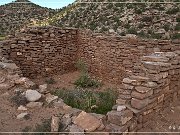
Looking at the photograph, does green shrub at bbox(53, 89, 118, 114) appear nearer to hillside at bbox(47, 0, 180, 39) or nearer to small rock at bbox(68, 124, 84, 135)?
small rock at bbox(68, 124, 84, 135)

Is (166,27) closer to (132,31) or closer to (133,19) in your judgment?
(132,31)

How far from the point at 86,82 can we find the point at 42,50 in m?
1.94

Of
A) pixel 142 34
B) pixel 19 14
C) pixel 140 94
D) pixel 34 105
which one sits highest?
pixel 19 14

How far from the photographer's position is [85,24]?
57.8 ft

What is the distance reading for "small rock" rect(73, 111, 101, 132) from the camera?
470 cm

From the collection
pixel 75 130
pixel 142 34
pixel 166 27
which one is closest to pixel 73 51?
pixel 142 34

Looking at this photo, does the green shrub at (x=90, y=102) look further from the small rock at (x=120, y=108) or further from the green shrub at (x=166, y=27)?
the green shrub at (x=166, y=27)

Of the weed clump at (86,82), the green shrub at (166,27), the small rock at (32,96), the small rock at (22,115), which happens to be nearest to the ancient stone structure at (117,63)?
the weed clump at (86,82)

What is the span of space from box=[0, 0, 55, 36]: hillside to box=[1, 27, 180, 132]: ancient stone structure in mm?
16989

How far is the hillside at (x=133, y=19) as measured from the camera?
12992 millimetres

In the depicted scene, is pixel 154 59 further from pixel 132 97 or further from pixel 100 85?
pixel 100 85

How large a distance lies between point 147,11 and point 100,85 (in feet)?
23.3

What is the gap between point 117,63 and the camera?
9.60 metres

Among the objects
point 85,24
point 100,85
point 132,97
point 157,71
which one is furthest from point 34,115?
point 85,24
